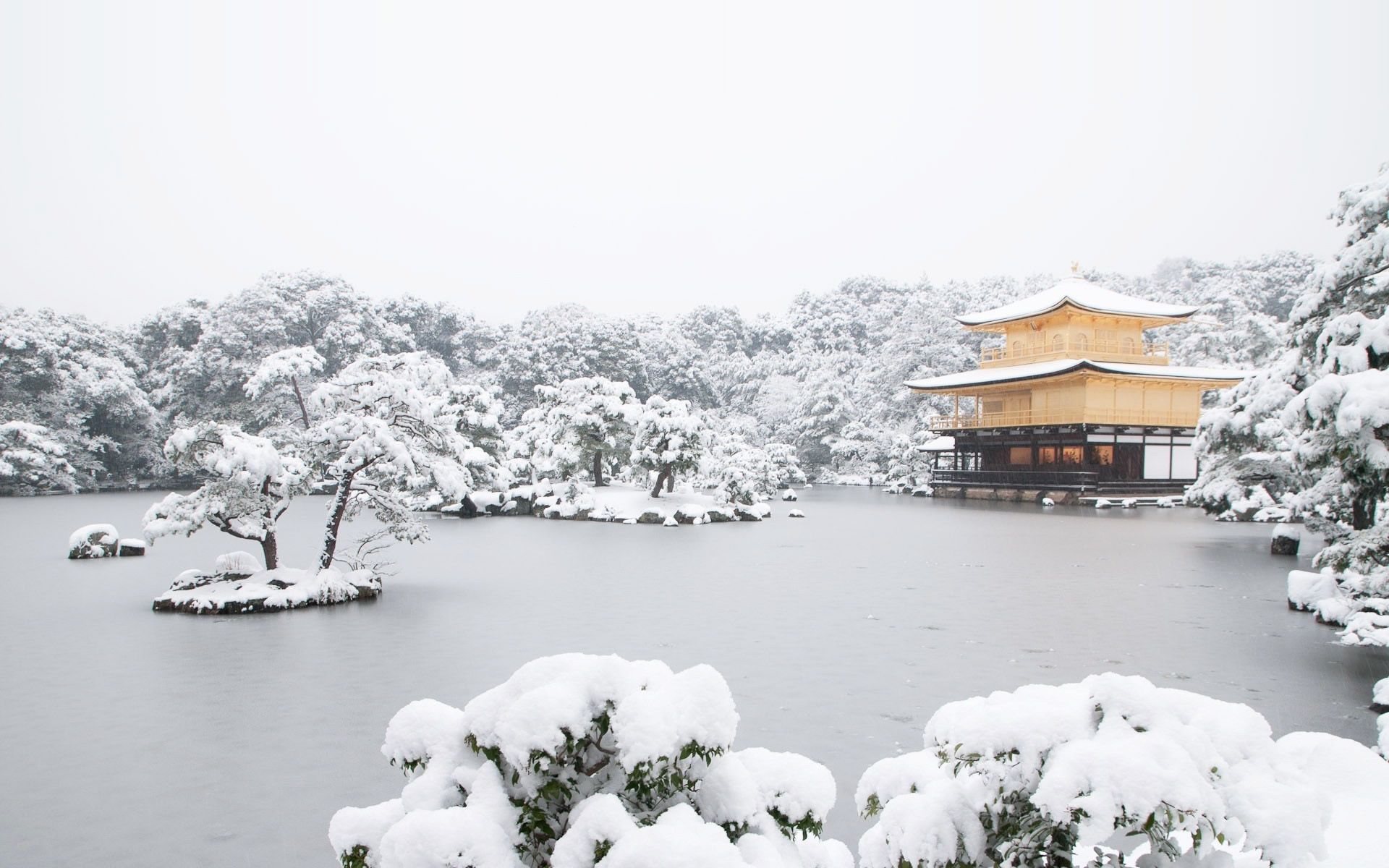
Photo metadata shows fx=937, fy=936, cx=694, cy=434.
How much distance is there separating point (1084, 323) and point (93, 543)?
30.9m

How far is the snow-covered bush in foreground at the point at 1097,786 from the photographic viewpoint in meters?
2.11

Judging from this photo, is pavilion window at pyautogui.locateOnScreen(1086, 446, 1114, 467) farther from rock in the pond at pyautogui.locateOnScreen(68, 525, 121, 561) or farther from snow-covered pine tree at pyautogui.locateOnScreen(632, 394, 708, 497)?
rock in the pond at pyautogui.locateOnScreen(68, 525, 121, 561)

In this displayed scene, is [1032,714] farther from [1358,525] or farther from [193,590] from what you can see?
[1358,525]

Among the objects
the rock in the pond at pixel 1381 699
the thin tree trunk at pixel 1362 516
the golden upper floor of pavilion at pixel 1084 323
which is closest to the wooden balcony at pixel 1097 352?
the golden upper floor of pavilion at pixel 1084 323

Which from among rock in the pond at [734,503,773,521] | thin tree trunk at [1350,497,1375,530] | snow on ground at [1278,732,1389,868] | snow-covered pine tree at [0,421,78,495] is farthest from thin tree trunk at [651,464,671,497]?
snow-covered pine tree at [0,421,78,495]

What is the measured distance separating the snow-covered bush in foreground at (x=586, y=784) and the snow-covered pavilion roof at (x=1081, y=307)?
32.9 m

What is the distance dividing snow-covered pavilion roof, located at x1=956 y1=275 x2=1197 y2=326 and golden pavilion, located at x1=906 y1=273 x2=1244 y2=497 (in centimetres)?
6

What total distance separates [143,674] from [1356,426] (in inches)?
A: 351

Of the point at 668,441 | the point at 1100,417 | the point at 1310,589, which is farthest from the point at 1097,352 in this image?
the point at 1310,589

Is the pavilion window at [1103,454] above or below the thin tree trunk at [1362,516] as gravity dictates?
above

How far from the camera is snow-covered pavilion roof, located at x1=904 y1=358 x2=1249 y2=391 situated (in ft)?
98.7

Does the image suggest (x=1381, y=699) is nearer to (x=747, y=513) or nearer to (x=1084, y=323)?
(x=747, y=513)

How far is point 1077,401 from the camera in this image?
3125 centimetres

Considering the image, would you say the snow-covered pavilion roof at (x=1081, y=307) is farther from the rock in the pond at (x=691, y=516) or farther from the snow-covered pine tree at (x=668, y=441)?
the rock in the pond at (x=691, y=516)
